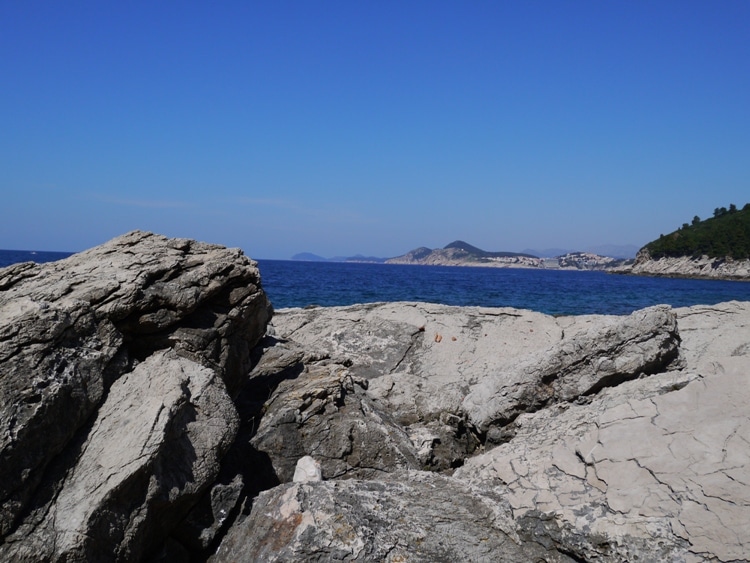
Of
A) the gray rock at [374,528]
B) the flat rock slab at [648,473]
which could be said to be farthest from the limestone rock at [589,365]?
the gray rock at [374,528]

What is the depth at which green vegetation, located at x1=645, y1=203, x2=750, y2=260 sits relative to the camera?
104 meters

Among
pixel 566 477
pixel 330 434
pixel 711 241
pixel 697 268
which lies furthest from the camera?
pixel 711 241

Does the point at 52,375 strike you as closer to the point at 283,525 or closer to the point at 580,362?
the point at 283,525

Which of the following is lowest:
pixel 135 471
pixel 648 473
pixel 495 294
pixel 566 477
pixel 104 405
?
pixel 495 294

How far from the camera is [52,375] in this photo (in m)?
4.96

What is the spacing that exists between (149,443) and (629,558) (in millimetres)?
3931

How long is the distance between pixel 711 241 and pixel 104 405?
4842 inches

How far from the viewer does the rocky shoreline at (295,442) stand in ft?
15.5

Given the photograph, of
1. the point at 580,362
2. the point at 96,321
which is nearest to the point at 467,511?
the point at 580,362

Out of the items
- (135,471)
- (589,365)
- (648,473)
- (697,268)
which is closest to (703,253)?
(697,268)

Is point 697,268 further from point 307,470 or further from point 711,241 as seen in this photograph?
point 307,470

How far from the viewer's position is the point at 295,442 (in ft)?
22.9

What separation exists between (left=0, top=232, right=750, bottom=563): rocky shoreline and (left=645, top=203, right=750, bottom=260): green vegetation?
110 m

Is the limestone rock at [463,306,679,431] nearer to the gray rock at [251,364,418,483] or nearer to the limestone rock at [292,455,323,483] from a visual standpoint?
the gray rock at [251,364,418,483]
